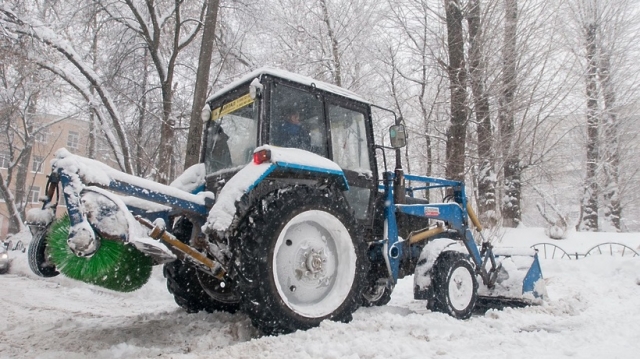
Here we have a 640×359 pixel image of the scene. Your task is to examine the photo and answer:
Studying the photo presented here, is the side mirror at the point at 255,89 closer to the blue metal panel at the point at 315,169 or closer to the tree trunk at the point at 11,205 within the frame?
the blue metal panel at the point at 315,169

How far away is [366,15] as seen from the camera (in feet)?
47.6

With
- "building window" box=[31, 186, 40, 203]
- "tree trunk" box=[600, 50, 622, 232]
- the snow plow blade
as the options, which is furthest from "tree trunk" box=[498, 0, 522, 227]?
"building window" box=[31, 186, 40, 203]

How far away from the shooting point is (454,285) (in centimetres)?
482

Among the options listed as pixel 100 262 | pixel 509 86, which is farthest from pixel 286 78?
pixel 509 86

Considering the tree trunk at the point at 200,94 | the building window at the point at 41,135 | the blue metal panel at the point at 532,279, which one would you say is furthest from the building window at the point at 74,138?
the blue metal panel at the point at 532,279

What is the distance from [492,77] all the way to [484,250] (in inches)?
292

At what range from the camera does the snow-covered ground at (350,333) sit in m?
3.18

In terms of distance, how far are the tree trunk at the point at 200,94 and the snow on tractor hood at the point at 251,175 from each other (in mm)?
5099

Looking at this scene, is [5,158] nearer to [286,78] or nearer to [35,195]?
[35,195]

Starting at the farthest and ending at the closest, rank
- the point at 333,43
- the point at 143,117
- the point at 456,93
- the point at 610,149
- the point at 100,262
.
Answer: the point at 610,149, the point at 333,43, the point at 143,117, the point at 456,93, the point at 100,262

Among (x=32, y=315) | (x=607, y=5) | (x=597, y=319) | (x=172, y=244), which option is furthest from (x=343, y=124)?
(x=607, y=5)

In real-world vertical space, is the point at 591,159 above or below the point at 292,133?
above

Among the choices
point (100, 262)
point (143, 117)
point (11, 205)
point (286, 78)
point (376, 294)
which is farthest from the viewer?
point (11, 205)

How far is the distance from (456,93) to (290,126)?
811 cm
